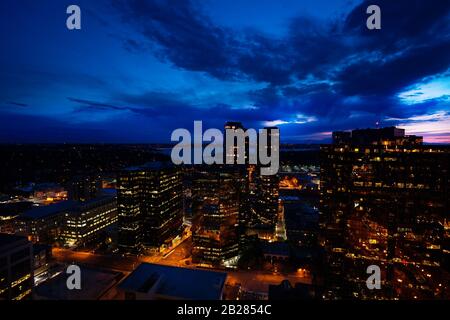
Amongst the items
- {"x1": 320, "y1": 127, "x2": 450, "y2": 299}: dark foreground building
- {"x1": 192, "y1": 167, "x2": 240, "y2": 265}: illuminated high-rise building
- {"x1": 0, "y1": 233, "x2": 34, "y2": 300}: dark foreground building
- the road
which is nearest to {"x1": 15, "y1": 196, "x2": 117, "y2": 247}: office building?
the road

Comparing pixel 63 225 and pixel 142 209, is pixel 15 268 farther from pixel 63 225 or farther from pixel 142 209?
pixel 63 225

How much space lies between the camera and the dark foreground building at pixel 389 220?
2653 cm

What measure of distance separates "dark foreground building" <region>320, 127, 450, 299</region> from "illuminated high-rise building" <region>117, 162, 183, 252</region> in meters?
25.2

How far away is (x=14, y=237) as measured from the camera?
77.6 feet

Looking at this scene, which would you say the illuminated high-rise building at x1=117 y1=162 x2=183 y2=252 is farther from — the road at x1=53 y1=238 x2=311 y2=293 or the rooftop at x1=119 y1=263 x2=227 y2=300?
the rooftop at x1=119 y1=263 x2=227 y2=300

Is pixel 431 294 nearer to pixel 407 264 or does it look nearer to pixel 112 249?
pixel 407 264

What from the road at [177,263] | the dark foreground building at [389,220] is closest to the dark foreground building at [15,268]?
the road at [177,263]

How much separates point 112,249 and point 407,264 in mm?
40022

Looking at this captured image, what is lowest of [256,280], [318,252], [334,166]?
[256,280]

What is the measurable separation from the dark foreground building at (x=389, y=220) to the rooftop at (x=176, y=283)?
483 inches

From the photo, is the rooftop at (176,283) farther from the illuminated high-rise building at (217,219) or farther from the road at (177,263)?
the illuminated high-rise building at (217,219)

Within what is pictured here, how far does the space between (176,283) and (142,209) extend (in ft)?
65.1

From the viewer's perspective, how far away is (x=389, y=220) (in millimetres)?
28438
